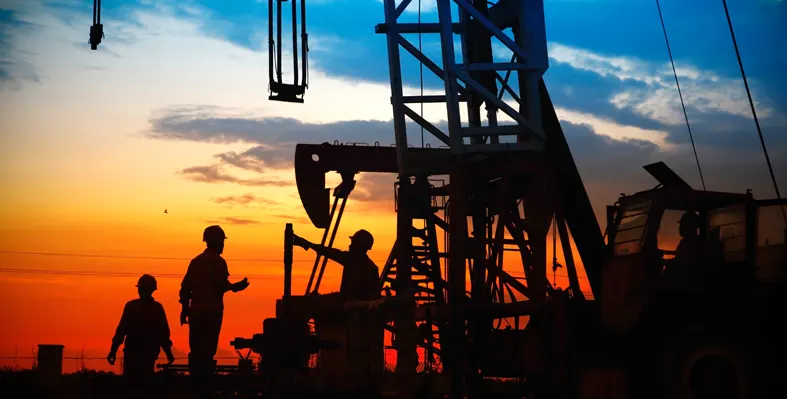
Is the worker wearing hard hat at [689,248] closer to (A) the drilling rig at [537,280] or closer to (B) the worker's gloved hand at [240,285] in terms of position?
(A) the drilling rig at [537,280]

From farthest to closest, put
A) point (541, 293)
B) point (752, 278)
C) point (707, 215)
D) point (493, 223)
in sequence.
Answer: point (493, 223) < point (541, 293) < point (707, 215) < point (752, 278)

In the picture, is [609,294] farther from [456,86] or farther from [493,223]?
[493,223]

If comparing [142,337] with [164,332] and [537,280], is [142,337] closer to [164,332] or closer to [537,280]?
[164,332]

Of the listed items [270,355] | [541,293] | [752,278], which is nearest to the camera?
Result: [752,278]

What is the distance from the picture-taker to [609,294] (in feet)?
45.9

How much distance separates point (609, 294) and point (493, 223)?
11053 mm

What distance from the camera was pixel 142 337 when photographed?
16.0 metres

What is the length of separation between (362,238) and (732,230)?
7144mm

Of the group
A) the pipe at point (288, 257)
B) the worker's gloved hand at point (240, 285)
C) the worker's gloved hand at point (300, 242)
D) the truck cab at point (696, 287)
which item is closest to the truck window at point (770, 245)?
the truck cab at point (696, 287)

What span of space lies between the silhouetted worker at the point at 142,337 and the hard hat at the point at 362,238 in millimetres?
3550

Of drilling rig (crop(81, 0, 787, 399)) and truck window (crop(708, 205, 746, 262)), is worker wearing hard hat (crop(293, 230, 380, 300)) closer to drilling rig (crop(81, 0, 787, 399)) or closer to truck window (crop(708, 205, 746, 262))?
drilling rig (crop(81, 0, 787, 399))

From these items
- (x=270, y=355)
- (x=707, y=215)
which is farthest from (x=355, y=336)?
(x=707, y=215)

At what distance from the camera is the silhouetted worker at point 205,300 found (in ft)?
52.0

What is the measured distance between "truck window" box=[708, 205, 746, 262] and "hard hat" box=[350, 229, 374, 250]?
22.1ft
